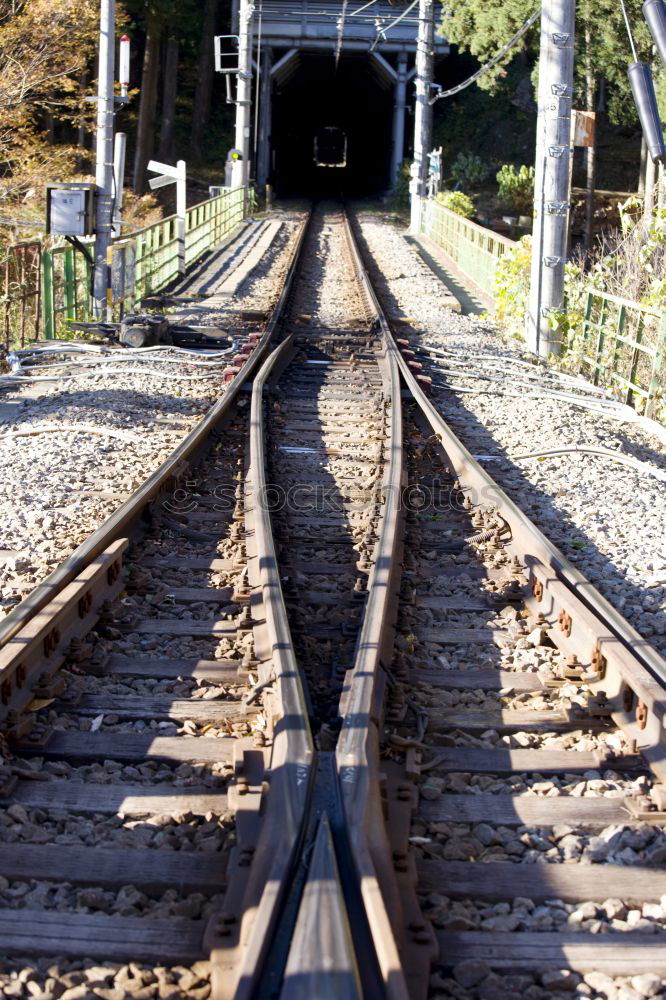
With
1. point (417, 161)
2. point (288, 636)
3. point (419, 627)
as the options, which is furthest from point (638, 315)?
point (417, 161)

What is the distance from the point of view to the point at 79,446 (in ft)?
28.1

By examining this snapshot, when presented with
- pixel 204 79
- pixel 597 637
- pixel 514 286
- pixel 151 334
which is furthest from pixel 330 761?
pixel 204 79

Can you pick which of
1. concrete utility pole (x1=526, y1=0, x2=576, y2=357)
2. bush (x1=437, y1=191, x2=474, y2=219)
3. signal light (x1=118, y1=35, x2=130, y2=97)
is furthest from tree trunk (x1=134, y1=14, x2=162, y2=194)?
concrete utility pole (x1=526, y1=0, x2=576, y2=357)

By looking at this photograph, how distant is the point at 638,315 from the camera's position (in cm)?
1206

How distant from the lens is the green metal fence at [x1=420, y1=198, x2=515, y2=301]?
2090 cm

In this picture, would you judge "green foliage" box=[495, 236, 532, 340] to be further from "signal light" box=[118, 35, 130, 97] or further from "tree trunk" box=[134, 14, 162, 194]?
"tree trunk" box=[134, 14, 162, 194]

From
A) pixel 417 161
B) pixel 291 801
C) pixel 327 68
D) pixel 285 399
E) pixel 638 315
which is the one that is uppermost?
pixel 327 68

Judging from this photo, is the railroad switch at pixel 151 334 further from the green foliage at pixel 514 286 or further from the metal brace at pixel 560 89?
the metal brace at pixel 560 89

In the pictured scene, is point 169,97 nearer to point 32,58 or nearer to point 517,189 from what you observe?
point 517,189

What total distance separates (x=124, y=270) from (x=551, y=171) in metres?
6.46

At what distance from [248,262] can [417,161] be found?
12934 millimetres

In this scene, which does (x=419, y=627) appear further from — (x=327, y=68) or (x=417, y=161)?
(x=327, y=68)

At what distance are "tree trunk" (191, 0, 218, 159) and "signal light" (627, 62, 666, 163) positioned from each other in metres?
48.6

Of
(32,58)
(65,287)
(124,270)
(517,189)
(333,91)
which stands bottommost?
(65,287)
